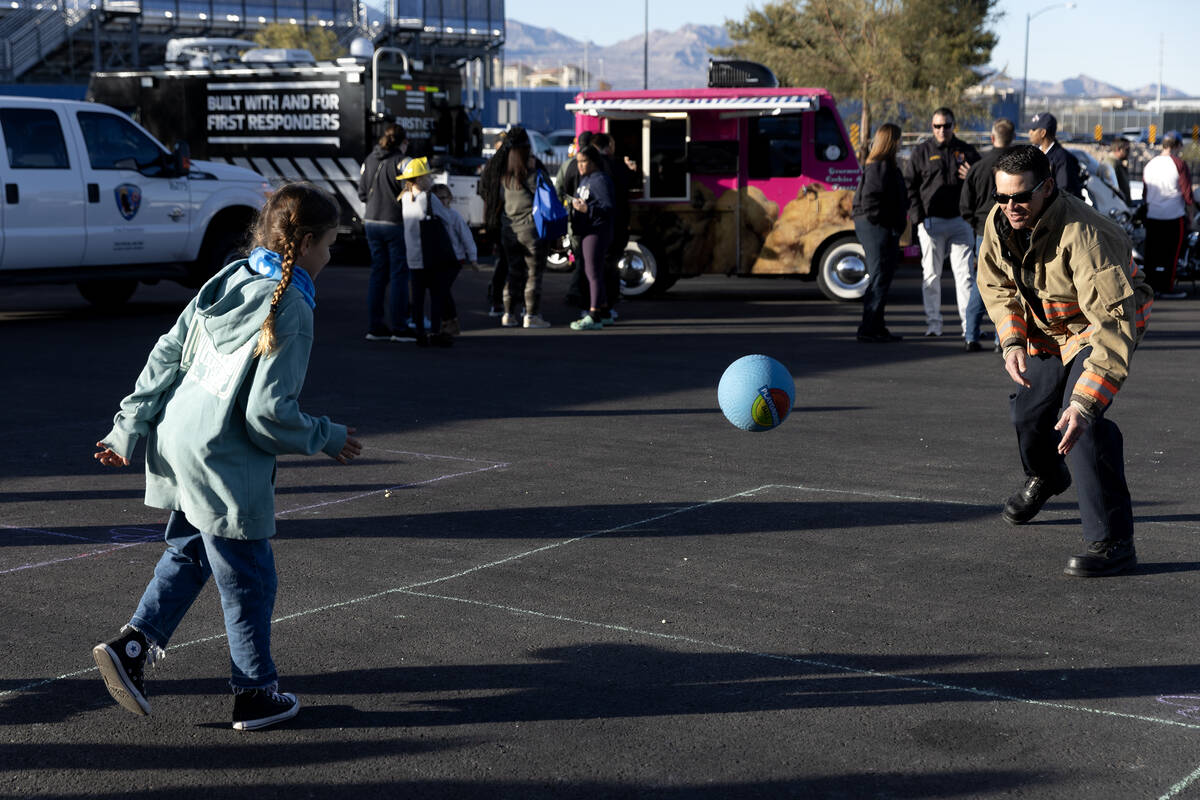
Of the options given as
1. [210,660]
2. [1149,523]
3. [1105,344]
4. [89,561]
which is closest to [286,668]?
[210,660]

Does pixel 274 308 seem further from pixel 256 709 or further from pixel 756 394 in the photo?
pixel 756 394

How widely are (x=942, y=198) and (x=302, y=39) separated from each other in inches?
1648

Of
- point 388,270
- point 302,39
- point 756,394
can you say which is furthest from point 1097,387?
point 302,39

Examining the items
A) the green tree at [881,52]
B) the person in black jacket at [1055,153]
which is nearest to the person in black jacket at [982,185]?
the person in black jacket at [1055,153]

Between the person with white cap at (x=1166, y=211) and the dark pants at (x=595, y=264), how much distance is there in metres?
7.76

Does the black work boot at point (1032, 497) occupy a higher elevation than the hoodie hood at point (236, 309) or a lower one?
lower

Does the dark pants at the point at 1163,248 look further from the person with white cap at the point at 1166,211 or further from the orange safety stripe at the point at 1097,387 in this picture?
the orange safety stripe at the point at 1097,387

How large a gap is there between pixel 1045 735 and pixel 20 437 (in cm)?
673

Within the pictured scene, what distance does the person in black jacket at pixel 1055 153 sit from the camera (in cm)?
1203

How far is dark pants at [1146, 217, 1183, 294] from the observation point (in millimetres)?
18312

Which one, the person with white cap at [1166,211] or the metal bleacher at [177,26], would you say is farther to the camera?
the metal bleacher at [177,26]

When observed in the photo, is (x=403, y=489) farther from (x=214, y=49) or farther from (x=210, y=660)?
(x=214, y=49)

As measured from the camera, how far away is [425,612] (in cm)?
538

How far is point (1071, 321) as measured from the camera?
5.99 metres
